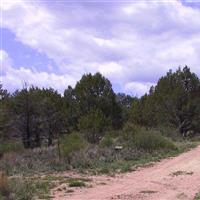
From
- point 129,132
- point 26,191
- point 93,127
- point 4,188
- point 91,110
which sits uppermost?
point 91,110

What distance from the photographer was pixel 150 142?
34750 mm

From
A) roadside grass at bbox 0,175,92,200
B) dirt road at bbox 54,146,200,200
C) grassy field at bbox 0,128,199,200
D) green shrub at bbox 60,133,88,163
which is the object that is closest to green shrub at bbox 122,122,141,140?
grassy field at bbox 0,128,199,200

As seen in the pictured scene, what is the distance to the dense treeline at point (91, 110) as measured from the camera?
4284 cm

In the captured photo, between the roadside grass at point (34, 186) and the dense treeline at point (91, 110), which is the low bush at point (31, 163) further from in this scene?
the dense treeline at point (91, 110)

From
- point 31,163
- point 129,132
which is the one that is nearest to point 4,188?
point 31,163

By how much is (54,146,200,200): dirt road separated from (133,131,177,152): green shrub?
797 cm

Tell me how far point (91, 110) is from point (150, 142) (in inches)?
521

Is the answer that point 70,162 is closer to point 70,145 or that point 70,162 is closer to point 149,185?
point 70,145

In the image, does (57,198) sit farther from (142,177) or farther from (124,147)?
(124,147)

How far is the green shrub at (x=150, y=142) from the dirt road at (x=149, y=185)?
7966 mm

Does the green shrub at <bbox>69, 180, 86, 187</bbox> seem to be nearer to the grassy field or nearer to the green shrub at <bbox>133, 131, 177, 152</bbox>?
the grassy field

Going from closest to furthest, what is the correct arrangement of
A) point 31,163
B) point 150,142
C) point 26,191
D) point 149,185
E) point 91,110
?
point 26,191, point 149,185, point 31,163, point 150,142, point 91,110

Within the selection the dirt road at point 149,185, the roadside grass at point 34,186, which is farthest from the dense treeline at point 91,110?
the roadside grass at point 34,186

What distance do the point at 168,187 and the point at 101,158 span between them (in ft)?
32.4
